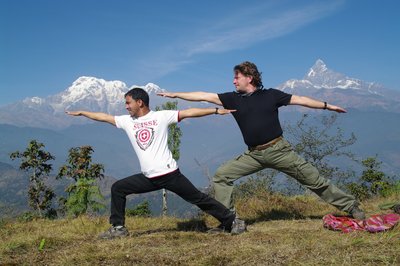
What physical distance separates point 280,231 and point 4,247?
13.6 ft

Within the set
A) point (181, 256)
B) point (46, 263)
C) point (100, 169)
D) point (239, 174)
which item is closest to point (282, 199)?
point (239, 174)

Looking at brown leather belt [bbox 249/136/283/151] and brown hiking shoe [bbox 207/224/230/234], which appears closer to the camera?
brown hiking shoe [bbox 207/224/230/234]

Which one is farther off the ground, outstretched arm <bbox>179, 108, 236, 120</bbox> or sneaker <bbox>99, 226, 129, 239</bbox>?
outstretched arm <bbox>179, 108, 236, 120</bbox>

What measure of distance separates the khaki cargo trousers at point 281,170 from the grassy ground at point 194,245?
25.7 inches

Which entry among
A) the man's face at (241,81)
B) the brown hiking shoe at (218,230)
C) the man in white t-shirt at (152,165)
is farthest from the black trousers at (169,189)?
the man's face at (241,81)

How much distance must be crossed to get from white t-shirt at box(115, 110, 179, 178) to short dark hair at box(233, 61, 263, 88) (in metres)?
1.47

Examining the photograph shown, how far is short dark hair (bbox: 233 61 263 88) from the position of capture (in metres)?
6.98

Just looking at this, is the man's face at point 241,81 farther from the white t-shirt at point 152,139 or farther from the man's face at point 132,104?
the man's face at point 132,104

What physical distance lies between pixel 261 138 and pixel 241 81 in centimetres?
110

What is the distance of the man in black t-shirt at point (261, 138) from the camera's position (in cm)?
675

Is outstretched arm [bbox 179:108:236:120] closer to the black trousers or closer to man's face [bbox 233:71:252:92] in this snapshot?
man's face [bbox 233:71:252:92]

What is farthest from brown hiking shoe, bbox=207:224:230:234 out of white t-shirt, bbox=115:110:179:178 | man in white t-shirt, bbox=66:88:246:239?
white t-shirt, bbox=115:110:179:178

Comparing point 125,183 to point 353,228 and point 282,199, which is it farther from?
point 282,199

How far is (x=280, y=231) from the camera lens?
644 centimetres
